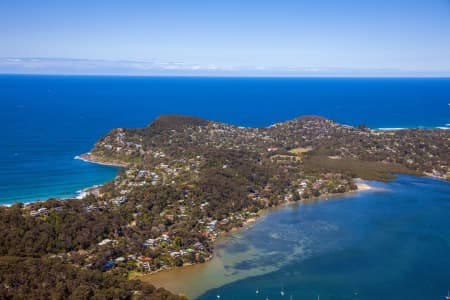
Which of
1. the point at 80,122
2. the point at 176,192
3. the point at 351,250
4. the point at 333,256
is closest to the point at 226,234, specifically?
the point at 176,192

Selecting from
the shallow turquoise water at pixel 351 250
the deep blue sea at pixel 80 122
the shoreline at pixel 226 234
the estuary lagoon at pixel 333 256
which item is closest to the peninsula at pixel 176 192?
the shoreline at pixel 226 234

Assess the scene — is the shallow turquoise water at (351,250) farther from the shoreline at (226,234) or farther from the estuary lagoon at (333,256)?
the shoreline at (226,234)

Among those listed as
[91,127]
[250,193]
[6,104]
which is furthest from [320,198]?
[6,104]

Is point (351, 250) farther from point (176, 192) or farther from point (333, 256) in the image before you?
point (176, 192)

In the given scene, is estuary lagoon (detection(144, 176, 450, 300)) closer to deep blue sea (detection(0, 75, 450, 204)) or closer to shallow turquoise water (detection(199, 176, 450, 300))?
shallow turquoise water (detection(199, 176, 450, 300))

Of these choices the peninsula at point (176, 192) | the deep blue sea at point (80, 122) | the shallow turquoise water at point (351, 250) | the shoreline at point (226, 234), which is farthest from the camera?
the deep blue sea at point (80, 122)

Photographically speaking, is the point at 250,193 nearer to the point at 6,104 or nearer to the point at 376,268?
the point at 376,268
